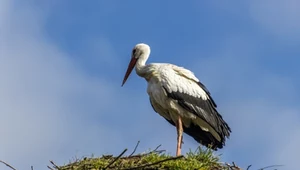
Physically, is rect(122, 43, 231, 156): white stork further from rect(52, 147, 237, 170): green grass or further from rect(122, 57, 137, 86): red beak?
rect(52, 147, 237, 170): green grass

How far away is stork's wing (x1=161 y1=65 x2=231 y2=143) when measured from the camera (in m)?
11.7

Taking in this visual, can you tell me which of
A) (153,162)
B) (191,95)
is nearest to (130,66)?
(191,95)

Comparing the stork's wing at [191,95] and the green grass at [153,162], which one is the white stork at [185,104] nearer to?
the stork's wing at [191,95]

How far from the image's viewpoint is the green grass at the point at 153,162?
9023mm

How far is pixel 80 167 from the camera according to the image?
9203 mm

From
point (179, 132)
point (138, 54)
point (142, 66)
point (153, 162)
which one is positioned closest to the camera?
point (153, 162)

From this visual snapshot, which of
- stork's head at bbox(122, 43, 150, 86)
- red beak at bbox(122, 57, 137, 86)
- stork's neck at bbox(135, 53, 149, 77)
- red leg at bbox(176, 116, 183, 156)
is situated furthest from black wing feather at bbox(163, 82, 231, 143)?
red beak at bbox(122, 57, 137, 86)

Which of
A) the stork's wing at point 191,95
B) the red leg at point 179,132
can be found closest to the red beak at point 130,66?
the stork's wing at point 191,95

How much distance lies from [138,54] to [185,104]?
3.90 feet

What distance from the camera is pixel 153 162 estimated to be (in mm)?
9039

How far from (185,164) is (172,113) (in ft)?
8.92

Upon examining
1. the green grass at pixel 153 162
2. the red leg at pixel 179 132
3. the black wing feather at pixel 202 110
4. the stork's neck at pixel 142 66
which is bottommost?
the green grass at pixel 153 162

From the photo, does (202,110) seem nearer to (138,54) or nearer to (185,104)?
(185,104)

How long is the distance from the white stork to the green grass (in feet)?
6.76
